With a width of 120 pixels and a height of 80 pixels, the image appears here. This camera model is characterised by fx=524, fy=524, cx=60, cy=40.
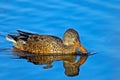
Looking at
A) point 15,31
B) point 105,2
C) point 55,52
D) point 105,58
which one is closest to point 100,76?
point 105,58

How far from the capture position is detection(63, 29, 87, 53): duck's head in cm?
1255

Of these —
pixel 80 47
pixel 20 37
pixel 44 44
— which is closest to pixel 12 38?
pixel 20 37

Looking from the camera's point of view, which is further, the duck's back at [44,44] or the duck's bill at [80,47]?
the duck's back at [44,44]

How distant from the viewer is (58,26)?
44.5 feet

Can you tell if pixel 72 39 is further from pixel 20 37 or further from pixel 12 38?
pixel 12 38

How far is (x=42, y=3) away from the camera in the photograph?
1476 centimetres

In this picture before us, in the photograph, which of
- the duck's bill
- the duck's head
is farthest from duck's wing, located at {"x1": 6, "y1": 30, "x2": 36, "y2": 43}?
the duck's bill

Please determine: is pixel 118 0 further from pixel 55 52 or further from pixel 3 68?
pixel 3 68

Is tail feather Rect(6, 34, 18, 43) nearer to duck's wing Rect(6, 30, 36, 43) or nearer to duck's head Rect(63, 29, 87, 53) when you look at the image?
duck's wing Rect(6, 30, 36, 43)

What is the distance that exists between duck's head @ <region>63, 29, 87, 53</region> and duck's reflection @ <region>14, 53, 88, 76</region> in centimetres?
27

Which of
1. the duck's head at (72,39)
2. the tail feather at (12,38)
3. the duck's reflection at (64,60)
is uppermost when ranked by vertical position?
the tail feather at (12,38)

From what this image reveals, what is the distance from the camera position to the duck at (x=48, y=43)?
496 inches

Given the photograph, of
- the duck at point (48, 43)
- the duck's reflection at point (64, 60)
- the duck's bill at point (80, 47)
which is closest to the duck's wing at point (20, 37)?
the duck at point (48, 43)

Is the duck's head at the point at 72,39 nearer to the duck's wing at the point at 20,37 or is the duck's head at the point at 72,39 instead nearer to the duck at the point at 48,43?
the duck at the point at 48,43
